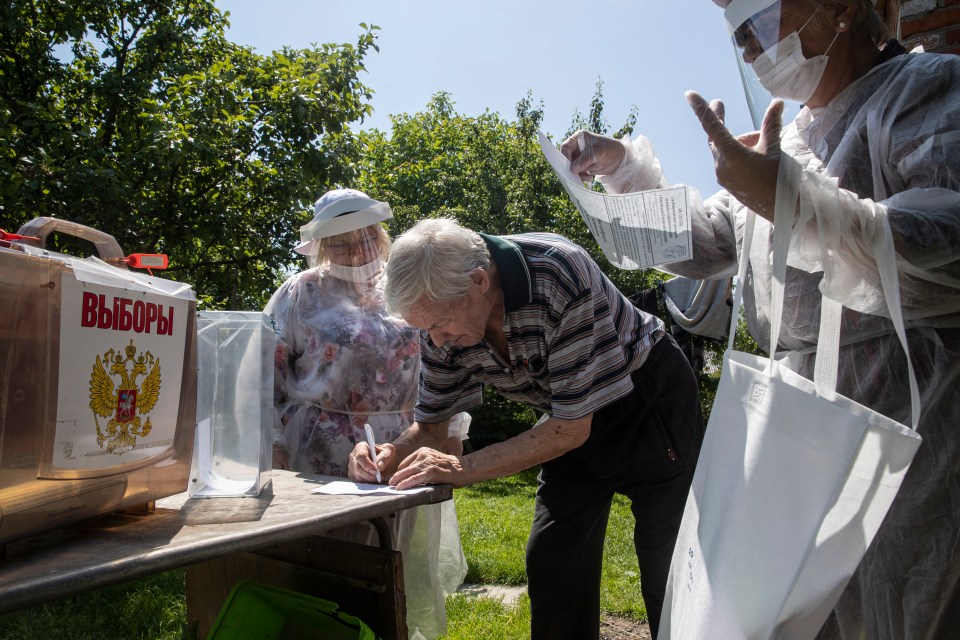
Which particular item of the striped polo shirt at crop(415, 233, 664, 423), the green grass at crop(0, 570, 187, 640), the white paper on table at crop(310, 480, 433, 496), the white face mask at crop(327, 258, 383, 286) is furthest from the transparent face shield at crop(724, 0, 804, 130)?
the green grass at crop(0, 570, 187, 640)

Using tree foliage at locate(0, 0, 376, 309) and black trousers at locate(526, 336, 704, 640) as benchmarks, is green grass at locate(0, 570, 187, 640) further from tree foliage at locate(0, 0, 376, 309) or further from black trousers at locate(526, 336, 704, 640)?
tree foliage at locate(0, 0, 376, 309)

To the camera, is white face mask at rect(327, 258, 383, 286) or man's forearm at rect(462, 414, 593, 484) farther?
white face mask at rect(327, 258, 383, 286)

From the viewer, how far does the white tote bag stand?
1.04 meters

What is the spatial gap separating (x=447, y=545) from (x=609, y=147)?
5.60ft

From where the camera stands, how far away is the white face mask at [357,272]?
2.51 metres

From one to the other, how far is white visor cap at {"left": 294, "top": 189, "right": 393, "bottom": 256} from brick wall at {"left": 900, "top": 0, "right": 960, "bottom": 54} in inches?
81.2

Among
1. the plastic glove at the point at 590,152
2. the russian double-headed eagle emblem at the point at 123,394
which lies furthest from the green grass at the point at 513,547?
the russian double-headed eagle emblem at the point at 123,394

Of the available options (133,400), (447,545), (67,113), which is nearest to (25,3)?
(67,113)

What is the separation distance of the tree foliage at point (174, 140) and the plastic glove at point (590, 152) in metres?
3.35

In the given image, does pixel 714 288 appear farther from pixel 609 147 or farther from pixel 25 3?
pixel 25 3

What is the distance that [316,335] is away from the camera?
243 cm

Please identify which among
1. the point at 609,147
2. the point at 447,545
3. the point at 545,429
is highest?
the point at 609,147

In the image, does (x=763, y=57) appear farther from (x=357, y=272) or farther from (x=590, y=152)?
(x=357, y=272)

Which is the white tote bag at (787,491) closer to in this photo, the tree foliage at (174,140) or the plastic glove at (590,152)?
the plastic glove at (590,152)
